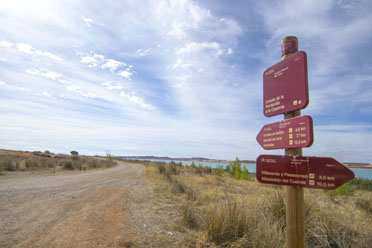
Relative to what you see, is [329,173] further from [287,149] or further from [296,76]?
[296,76]

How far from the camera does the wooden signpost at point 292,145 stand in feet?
8.29

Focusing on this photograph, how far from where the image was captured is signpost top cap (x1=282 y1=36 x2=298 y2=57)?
3.17 m

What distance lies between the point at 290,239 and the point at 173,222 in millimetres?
3151

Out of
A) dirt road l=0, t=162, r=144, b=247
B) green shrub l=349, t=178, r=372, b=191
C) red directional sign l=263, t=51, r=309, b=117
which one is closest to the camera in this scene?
red directional sign l=263, t=51, r=309, b=117

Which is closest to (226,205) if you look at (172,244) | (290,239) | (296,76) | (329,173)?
(172,244)

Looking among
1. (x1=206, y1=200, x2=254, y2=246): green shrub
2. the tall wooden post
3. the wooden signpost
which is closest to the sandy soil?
(x1=206, y1=200, x2=254, y2=246): green shrub

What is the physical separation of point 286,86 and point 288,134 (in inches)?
27.0

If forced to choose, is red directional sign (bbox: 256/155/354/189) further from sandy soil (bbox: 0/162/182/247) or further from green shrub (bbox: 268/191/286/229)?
green shrub (bbox: 268/191/286/229)

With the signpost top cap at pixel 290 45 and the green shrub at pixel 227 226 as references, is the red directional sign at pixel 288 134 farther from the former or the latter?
the green shrub at pixel 227 226

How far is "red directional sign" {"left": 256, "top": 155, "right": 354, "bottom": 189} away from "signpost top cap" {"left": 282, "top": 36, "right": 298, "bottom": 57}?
154 centimetres

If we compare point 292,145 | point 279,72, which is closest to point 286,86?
point 279,72

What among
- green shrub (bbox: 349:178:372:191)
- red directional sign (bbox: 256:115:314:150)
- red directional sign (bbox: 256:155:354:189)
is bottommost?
green shrub (bbox: 349:178:372:191)

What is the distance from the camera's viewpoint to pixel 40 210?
5.81 m

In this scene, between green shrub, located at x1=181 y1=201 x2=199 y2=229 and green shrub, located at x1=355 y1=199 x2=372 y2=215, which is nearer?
green shrub, located at x1=181 y1=201 x2=199 y2=229
